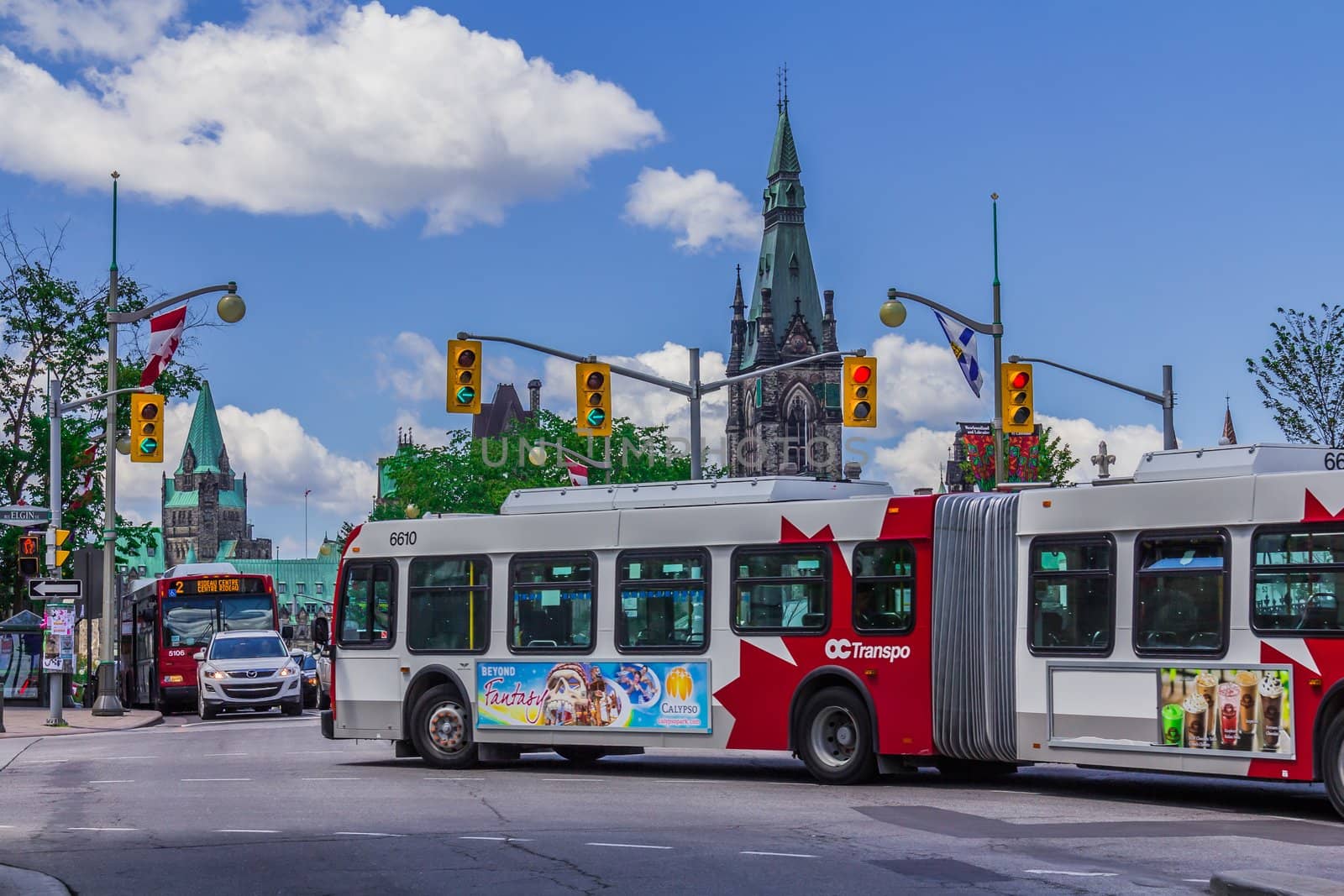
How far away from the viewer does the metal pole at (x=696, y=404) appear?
105ft

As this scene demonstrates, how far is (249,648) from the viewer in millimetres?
38625

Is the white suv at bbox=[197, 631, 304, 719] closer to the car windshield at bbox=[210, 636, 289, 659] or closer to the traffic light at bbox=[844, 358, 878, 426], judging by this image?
the car windshield at bbox=[210, 636, 289, 659]

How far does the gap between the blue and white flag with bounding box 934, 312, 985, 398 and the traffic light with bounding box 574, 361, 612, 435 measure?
6397mm

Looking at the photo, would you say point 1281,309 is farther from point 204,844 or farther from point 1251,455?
point 204,844

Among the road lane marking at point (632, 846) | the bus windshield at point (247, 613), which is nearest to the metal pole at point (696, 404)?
the bus windshield at point (247, 613)

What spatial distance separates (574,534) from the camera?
65.1 ft

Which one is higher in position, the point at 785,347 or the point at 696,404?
the point at 785,347

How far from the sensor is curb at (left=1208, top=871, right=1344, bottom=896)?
941 centimetres

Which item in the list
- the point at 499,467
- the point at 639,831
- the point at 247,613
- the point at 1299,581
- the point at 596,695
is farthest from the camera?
the point at 499,467

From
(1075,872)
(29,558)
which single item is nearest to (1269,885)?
(1075,872)

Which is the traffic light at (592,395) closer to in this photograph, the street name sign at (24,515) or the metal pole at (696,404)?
the metal pole at (696,404)

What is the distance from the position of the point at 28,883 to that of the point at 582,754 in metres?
10.7

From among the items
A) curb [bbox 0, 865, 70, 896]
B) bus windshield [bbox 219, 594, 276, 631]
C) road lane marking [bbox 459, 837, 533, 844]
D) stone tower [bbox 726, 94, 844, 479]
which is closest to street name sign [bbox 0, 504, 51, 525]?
bus windshield [bbox 219, 594, 276, 631]

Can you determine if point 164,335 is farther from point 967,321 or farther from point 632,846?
point 632,846
